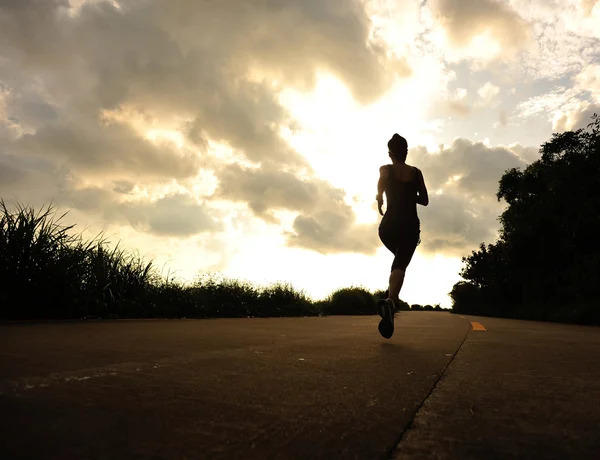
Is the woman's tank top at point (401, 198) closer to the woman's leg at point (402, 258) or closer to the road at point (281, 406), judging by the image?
the woman's leg at point (402, 258)

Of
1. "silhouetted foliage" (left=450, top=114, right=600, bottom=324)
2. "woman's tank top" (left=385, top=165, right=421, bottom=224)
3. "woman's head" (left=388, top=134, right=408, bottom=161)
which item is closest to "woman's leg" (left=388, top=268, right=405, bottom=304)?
"woman's tank top" (left=385, top=165, right=421, bottom=224)

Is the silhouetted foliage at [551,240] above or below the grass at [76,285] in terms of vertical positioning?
above

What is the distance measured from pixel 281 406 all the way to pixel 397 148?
14.6ft

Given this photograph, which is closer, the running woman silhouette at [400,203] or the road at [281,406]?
the road at [281,406]

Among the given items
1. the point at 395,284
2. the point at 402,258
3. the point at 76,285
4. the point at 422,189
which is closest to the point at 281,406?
the point at 395,284

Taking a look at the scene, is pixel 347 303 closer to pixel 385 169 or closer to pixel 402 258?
pixel 402 258

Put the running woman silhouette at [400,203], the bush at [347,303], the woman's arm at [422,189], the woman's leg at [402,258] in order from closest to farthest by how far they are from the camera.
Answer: the woman's leg at [402,258] → the running woman silhouette at [400,203] → the woman's arm at [422,189] → the bush at [347,303]

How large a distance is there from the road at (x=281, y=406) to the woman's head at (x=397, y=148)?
3026mm

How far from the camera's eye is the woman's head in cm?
574

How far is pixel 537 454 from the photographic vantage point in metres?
1.36

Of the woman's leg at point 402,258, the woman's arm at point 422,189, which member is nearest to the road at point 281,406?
the woman's leg at point 402,258

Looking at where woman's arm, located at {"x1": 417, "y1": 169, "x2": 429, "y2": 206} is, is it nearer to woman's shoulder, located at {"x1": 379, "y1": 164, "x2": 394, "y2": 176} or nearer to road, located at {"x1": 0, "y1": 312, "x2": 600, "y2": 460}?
woman's shoulder, located at {"x1": 379, "y1": 164, "x2": 394, "y2": 176}

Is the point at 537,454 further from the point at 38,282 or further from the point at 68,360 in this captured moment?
the point at 38,282

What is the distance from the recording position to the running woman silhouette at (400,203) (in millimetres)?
5555
